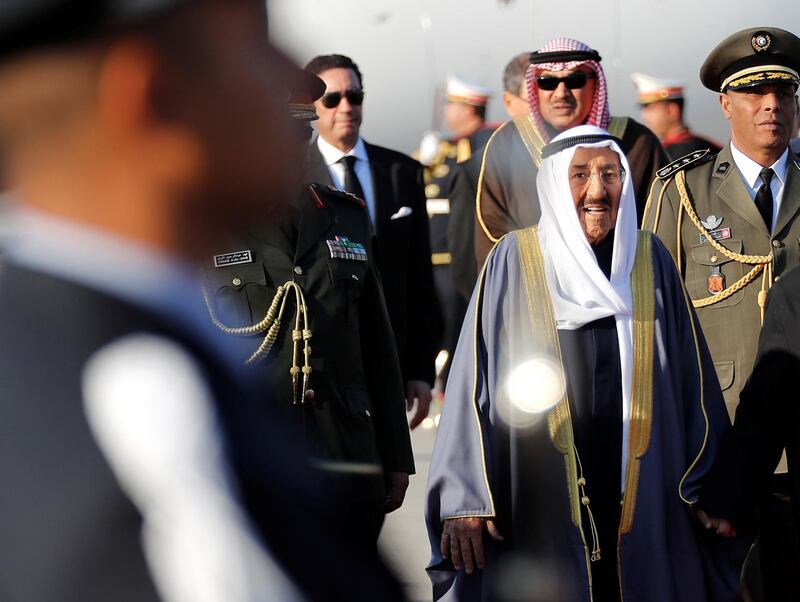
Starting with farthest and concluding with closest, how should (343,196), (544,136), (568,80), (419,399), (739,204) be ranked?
(568,80), (544,136), (739,204), (419,399), (343,196)

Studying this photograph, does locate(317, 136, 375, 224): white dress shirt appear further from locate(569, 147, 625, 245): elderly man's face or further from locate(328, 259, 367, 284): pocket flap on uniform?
locate(328, 259, 367, 284): pocket flap on uniform

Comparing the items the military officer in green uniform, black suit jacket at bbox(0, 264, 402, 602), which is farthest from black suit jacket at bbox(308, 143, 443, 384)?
black suit jacket at bbox(0, 264, 402, 602)

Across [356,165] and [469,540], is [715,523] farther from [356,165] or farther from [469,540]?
[356,165]

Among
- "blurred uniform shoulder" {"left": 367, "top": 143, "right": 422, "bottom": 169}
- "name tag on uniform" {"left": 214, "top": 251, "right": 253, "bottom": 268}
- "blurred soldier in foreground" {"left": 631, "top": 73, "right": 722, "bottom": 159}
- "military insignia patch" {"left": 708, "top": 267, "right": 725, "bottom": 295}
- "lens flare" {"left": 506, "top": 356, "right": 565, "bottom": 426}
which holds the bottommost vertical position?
"lens flare" {"left": 506, "top": 356, "right": 565, "bottom": 426}

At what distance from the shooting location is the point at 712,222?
5.48 m

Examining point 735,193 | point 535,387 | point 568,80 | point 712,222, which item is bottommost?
point 535,387

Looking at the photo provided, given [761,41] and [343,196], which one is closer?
[343,196]

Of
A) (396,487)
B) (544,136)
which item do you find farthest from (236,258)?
(544,136)

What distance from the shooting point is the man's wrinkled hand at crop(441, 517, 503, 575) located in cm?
411

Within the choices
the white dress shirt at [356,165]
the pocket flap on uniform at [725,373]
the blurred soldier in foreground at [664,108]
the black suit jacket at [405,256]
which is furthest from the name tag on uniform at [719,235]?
the blurred soldier in foreground at [664,108]

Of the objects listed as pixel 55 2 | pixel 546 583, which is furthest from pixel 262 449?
pixel 546 583

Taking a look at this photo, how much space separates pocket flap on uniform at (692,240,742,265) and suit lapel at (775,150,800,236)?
0.17m

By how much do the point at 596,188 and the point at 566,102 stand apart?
1.83 m

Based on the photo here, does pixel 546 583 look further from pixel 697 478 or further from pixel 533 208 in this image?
pixel 533 208
